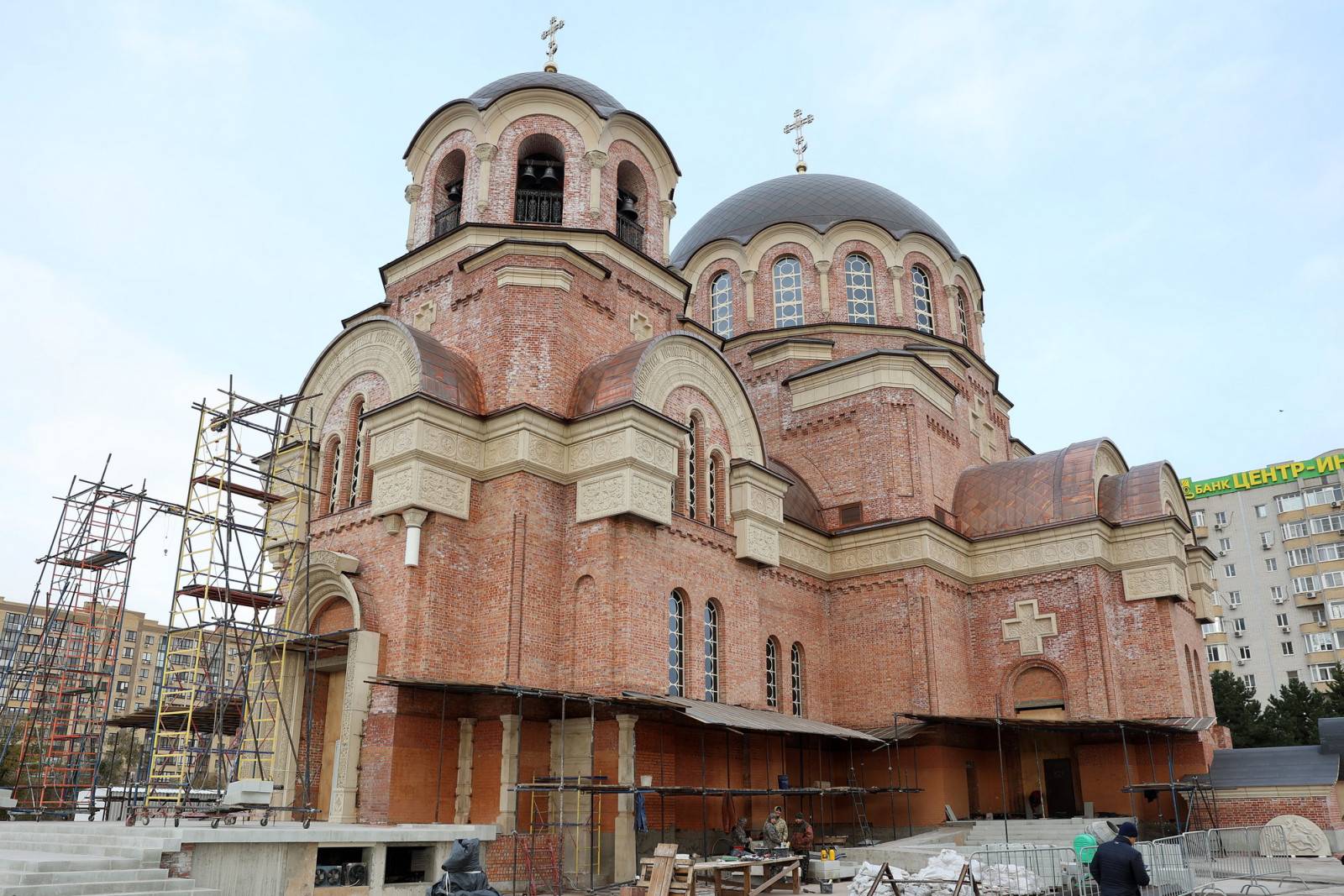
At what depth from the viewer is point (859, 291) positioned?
26.9 meters

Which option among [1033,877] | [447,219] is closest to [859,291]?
[447,219]

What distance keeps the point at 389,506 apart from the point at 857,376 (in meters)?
11.6

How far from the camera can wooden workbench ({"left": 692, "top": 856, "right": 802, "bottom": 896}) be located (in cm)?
1278

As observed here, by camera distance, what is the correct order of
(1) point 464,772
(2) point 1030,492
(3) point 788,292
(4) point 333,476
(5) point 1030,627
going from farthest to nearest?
(3) point 788,292
(2) point 1030,492
(5) point 1030,627
(4) point 333,476
(1) point 464,772

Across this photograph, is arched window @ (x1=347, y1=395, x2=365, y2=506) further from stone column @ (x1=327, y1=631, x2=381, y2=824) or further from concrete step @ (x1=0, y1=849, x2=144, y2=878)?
concrete step @ (x1=0, y1=849, x2=144, y2=878)

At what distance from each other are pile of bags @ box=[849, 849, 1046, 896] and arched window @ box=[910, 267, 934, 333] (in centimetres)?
1564

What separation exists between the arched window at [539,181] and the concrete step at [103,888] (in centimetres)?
1244

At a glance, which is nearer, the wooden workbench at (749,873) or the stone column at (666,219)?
the wooden workbench at (749,873)

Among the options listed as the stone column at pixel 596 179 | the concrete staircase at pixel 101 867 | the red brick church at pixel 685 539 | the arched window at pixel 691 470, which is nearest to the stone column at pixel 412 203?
the red brick church at pixel 685 539

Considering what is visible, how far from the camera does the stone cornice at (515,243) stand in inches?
744

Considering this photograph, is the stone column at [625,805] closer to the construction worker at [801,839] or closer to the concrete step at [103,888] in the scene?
the construction worker at [801,839]

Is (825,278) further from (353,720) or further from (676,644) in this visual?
(353,720)

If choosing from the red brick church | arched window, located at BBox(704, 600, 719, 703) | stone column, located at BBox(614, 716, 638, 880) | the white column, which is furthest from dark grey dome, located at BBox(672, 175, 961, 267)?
stone column, located at BBox(614, 716, 638, 880)

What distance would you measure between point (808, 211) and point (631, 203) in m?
8.10
